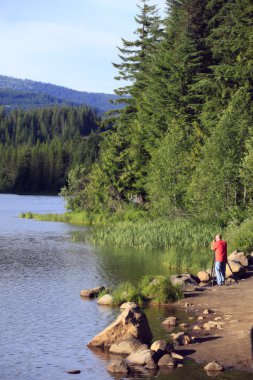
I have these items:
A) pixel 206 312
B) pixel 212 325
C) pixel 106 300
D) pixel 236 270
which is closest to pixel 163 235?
pixel 236 270

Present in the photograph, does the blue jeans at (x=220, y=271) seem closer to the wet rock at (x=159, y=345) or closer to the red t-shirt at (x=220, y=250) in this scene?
the red t-shirt at (x=220, y=250)

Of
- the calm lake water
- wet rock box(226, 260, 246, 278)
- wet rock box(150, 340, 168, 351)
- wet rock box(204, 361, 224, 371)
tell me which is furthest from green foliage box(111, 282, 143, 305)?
wet rock box(204, 361, 224, 371)

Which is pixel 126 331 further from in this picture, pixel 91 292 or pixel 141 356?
pixel 91 292

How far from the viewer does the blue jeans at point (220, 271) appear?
96.9 feet

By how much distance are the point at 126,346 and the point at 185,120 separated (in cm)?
4965

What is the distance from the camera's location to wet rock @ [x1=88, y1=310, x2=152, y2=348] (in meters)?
21.0

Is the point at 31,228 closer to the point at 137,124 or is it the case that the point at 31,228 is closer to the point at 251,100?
the point at 137,124

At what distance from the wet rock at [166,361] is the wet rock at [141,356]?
0.30 metres

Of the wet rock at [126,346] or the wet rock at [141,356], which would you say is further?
the wet rock at [126,346]

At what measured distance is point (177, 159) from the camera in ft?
188

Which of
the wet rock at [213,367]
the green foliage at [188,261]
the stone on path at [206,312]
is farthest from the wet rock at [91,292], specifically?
the wet rock at [213,367]

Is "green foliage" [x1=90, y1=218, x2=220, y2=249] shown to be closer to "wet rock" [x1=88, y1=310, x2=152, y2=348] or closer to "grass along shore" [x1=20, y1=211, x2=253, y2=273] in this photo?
"grass along shore" [x1=20, y1=211, x2=253, y2=273]

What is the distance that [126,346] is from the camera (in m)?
20.4

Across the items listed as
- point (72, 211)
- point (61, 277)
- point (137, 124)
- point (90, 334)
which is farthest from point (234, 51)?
point (90, 334)
